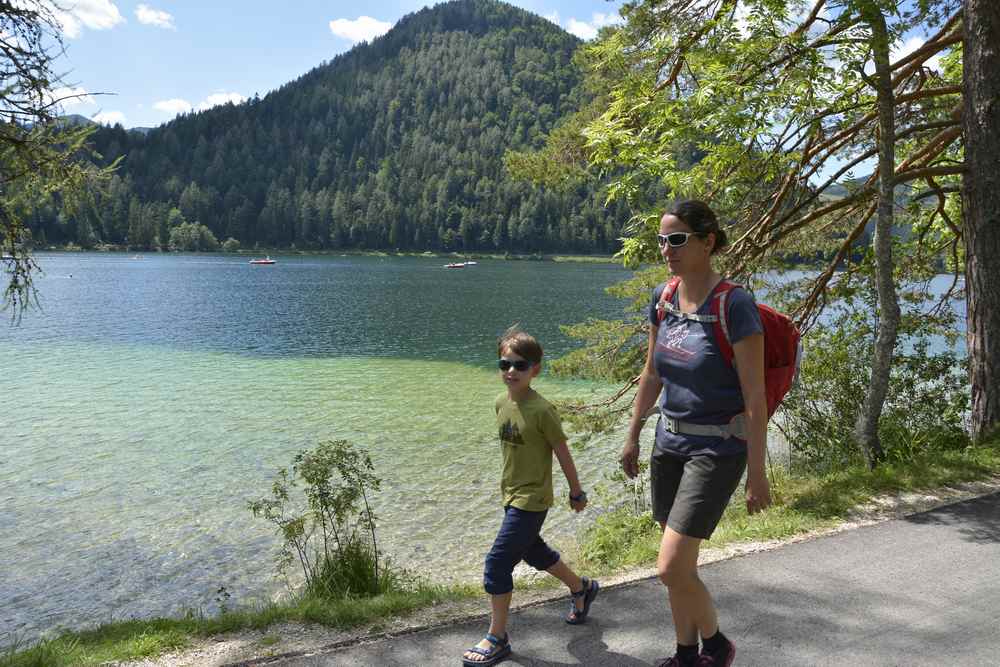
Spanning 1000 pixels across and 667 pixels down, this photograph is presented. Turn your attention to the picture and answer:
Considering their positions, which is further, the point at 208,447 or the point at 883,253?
the point at 208,447

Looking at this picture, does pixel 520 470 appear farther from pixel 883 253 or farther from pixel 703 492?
pixel 883 253

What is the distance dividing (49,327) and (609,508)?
3381 cm

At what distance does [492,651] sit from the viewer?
11.0 ft

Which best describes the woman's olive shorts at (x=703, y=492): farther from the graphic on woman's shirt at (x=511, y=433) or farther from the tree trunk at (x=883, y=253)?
the tree trunk at (x=883, y=253)

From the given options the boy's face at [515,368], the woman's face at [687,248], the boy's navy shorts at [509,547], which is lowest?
the boy's navy shorts at [509,547]

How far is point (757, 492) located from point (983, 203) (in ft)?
19.3

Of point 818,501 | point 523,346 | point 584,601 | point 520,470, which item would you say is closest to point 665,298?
point 523,346

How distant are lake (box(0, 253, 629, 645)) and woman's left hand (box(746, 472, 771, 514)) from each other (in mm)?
5598

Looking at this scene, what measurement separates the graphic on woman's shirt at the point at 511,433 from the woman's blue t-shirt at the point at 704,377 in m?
0.76

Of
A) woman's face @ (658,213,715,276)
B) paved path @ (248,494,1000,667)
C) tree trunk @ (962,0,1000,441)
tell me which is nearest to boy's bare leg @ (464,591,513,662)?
paved path @ (248,494,1000,667)

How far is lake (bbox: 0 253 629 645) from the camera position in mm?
8242

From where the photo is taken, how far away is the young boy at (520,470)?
3441mm

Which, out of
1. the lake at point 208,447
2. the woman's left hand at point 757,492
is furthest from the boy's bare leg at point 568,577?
the lake at point 208,447

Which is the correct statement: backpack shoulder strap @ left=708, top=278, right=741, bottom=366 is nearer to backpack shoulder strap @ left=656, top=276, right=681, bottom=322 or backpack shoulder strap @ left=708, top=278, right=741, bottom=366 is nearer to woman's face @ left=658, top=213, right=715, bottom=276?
→ woman's face @ left=658, top=213, right=715, bottom=276
